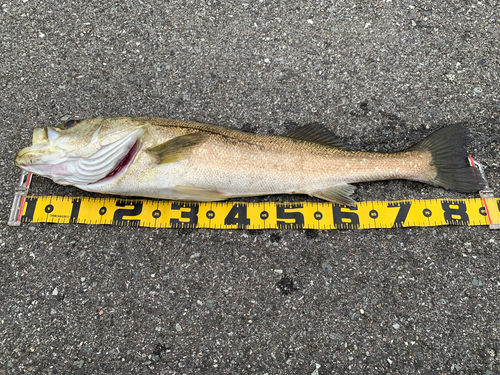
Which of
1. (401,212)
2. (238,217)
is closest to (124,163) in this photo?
(238,217)

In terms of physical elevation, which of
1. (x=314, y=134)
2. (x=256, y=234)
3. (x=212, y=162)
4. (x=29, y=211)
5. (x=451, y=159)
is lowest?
(x=256, y=234)

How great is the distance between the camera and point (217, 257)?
316 centimetres

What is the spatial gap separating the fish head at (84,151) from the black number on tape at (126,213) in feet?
1.35

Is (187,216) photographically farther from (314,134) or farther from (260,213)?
(314,134)

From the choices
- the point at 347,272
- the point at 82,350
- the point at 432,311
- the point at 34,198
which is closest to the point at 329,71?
the point at 347,272

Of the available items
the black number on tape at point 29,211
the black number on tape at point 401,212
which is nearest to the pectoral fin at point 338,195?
the black number on tape at point 401,212

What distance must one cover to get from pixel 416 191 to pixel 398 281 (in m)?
0.98

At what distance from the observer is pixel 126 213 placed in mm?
3293

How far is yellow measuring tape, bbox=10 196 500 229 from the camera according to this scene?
3209mm

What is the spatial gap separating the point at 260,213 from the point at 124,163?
56.7 inches

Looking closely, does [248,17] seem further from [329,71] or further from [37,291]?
[37,291]

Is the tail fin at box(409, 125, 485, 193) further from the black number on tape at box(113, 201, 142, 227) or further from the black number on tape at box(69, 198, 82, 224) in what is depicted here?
the black number on tape at box(69, 198, 82, 224)

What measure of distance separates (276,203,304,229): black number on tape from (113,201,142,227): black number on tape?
147 cm

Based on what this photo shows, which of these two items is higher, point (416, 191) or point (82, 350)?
point (416, 191)
